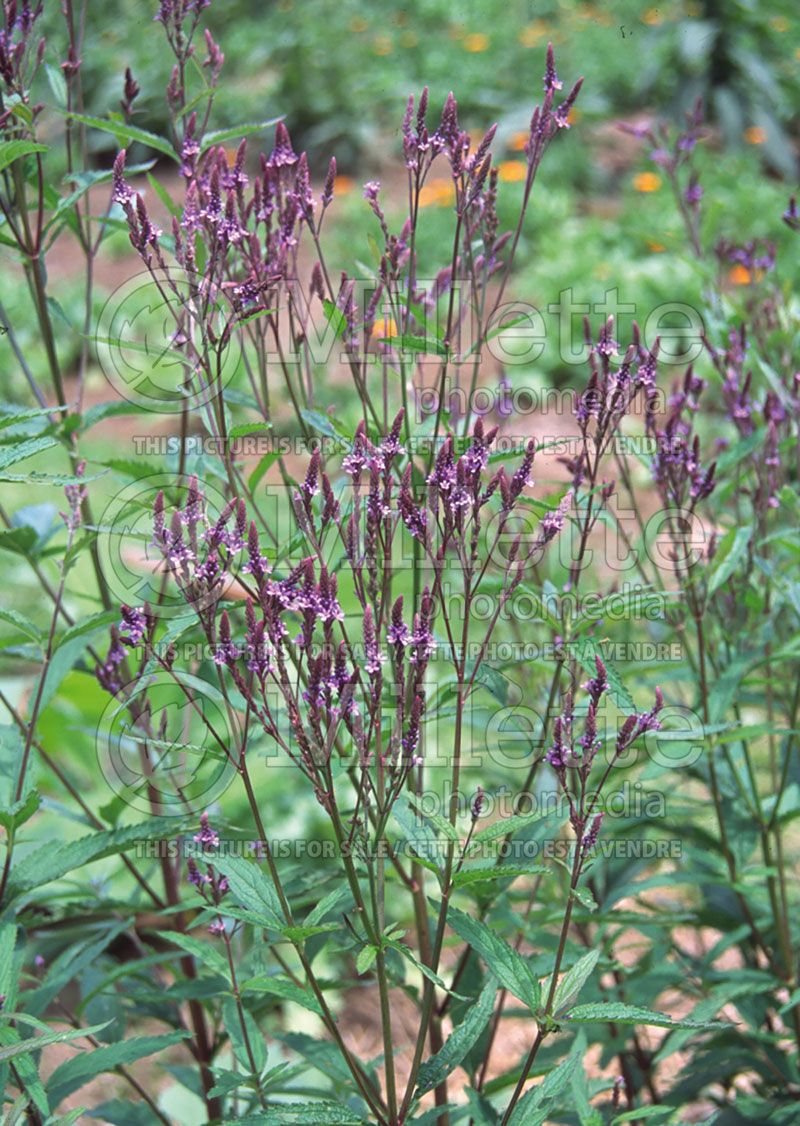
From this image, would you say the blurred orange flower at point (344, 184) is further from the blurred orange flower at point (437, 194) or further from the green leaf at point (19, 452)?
the green leaf at point (19, 452)

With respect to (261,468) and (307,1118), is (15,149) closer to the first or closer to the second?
(261,468)

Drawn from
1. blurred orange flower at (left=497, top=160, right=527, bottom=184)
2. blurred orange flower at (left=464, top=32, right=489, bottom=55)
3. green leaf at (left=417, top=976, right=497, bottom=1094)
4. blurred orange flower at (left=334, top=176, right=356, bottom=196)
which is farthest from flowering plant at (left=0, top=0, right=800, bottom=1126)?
blurred orange flower at (left=464, top=32, right=489, bottom=55)

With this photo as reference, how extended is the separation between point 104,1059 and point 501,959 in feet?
2.14

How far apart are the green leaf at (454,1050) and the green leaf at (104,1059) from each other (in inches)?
16.4

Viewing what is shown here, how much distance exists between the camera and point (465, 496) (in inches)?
61.7

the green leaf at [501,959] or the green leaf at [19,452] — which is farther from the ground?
the green leaf at [19,452]

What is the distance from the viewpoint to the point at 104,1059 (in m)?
1.84

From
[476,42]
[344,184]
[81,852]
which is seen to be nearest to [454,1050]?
[81,852]

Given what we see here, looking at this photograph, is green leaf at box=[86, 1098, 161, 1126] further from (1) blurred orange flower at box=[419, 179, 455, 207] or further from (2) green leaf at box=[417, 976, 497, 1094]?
(1) blurred orange flower at box=[419, 179, 455, 207]

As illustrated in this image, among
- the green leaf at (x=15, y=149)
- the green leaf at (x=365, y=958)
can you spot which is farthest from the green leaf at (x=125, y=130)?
the green leaf at (x=365, y=958)

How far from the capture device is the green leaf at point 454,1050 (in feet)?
5.57

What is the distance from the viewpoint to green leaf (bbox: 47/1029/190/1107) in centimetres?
184

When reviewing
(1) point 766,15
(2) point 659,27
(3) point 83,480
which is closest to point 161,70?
(2) point 659,27

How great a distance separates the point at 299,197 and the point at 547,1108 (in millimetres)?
1409
